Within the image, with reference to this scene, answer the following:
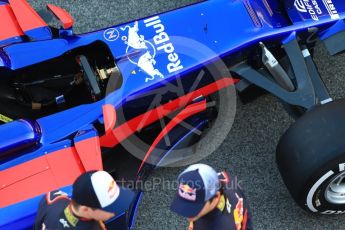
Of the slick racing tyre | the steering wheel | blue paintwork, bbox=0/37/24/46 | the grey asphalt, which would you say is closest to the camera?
the slick racing tyre

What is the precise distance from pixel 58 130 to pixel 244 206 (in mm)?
1191

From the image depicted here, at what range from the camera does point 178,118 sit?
333 cm

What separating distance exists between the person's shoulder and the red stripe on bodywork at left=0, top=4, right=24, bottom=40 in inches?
43.3

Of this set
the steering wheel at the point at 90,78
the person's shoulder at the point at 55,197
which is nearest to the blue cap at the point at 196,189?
the person's shoulder at the point at 55,197

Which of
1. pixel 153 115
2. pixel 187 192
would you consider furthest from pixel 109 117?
pixel 187 192

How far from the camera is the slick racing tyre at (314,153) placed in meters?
2.85

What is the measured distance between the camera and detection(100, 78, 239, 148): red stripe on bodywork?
3.16 meters

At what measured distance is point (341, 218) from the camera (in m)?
3.29

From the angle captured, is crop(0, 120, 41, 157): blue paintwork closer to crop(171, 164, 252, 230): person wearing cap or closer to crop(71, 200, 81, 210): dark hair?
crop(71, 200, 81, 210): dark hair

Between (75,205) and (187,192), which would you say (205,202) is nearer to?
(187,192)

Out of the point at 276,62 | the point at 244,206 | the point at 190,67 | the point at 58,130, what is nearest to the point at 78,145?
the point at 58,130

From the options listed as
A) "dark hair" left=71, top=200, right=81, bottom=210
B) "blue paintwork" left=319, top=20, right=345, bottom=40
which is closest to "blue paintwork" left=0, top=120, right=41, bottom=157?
"dark hair" left=71, top=200, right=81, bottom=210

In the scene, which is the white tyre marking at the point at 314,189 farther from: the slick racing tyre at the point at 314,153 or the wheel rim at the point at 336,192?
the wheel rim at the point at 336,192

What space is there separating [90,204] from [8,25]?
5.11 feet
